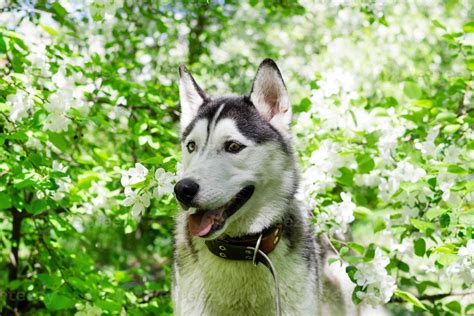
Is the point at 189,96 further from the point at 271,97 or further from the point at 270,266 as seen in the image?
the point at 270,266


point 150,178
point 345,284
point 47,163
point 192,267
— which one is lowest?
point 345,284

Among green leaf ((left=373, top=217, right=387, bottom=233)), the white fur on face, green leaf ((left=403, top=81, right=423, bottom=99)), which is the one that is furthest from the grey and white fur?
green leaf ((left=403, top=81, right=423, bottom=99))

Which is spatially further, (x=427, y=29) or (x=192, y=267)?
(x=427, y=29)

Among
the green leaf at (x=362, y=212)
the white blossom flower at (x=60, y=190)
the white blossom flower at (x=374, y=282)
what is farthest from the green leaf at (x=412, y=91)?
the white blossom flower at (x=60, y=190)

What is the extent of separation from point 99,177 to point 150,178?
1.01 metres

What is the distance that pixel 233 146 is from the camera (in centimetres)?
300

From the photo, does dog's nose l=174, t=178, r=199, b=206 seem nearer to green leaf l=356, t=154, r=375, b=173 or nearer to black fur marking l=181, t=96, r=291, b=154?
black fur marking l=181, t=96, r=291, b=154

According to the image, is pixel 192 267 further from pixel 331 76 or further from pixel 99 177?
pixel 331 76

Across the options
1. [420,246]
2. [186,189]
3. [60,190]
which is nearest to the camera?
[186,189]

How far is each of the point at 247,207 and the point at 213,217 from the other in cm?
24

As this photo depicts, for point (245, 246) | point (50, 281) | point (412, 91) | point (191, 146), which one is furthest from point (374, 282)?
point (50, 281)

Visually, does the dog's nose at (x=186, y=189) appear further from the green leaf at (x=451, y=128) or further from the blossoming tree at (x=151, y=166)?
the green leaf at (x=451, y=128)

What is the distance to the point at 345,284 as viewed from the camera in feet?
13.7

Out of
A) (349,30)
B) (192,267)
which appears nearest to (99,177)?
(192,267)
